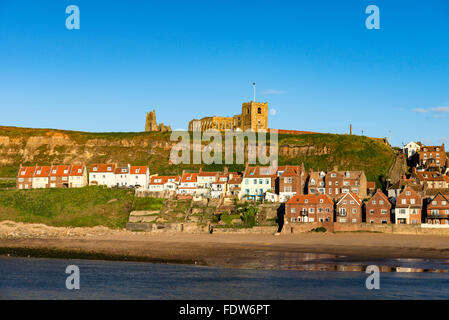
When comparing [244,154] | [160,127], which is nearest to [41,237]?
[244,154]

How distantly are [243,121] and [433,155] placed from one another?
5329 cm

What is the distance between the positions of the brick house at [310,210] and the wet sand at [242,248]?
4193 millimetres

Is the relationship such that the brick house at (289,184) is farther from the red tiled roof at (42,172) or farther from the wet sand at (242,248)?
the red tiled roof at (42,172)

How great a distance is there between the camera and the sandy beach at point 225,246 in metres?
56.6

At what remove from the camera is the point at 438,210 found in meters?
71.9

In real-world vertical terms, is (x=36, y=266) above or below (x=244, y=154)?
below

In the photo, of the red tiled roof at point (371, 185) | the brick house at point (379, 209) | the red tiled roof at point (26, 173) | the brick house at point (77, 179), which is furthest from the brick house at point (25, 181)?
the brick house at point (379, 209)

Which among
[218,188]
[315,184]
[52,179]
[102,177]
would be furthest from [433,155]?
[52,179]

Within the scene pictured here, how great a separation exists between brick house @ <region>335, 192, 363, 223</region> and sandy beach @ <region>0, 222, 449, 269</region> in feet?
13.8

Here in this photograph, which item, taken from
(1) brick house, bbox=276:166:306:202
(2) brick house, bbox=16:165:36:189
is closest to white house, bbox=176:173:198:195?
(1) brick house, bbox=276:166:306:202
